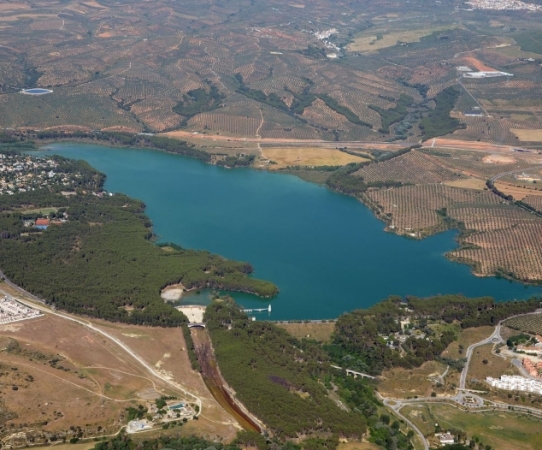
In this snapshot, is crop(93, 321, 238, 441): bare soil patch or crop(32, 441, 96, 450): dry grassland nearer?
crop(32, 441, 96, 450): dry grassland

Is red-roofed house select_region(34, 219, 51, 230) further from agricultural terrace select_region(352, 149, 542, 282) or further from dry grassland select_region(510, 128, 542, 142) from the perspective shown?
dry grassland select_region(510, 128, 542, 142)

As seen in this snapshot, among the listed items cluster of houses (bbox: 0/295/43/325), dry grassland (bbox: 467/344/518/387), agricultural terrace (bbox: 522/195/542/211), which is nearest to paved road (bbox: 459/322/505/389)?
dry grassland (bbox: 467/344/518/387)

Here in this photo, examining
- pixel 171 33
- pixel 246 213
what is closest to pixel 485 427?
pixel 246 213

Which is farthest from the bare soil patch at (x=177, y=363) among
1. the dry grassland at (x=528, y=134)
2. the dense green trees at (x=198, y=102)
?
the dry grassland at (x=528, y=134)

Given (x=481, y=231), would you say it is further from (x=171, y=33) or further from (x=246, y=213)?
(x=171, y=33)

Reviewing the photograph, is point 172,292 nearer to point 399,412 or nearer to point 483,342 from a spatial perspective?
point 399,412

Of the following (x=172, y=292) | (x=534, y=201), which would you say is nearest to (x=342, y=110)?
(x=534, y=201)

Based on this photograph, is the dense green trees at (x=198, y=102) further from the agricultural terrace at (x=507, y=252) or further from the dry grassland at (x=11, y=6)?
the dry grassland at (x=11, y=6)
